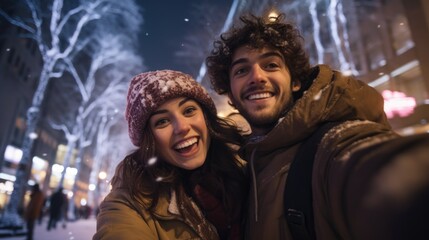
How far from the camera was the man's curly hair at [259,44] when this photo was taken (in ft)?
7.21

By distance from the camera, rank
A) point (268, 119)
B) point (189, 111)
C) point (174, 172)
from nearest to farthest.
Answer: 1. point (268, 119)
2. point (174, 172)
3. point (189, 111)

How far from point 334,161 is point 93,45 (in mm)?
15635

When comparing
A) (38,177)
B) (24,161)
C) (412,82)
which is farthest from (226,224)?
(38,177)

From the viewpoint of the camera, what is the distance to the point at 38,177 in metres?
26.6

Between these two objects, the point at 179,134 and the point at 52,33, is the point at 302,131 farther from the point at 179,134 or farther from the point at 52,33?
the point at 52,33

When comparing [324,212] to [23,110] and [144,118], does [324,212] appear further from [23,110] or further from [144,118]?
[23,110]

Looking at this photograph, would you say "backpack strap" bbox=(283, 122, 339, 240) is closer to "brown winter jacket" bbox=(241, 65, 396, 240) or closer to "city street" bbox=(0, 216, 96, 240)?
"brown winter jacket" bbox=(241, 65, 396, 240)

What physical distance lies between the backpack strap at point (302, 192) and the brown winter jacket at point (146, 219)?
2.44ft

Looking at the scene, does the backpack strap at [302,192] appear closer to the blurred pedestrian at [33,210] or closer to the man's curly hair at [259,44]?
the man's curly hair at [259,44]

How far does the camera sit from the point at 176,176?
6.41ft

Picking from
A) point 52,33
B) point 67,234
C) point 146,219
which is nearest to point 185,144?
point 146,219

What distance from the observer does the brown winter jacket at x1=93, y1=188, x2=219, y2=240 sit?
4.78 ft

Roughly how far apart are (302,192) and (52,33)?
1321 centimetres

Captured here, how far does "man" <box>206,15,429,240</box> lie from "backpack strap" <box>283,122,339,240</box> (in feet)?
0.14
